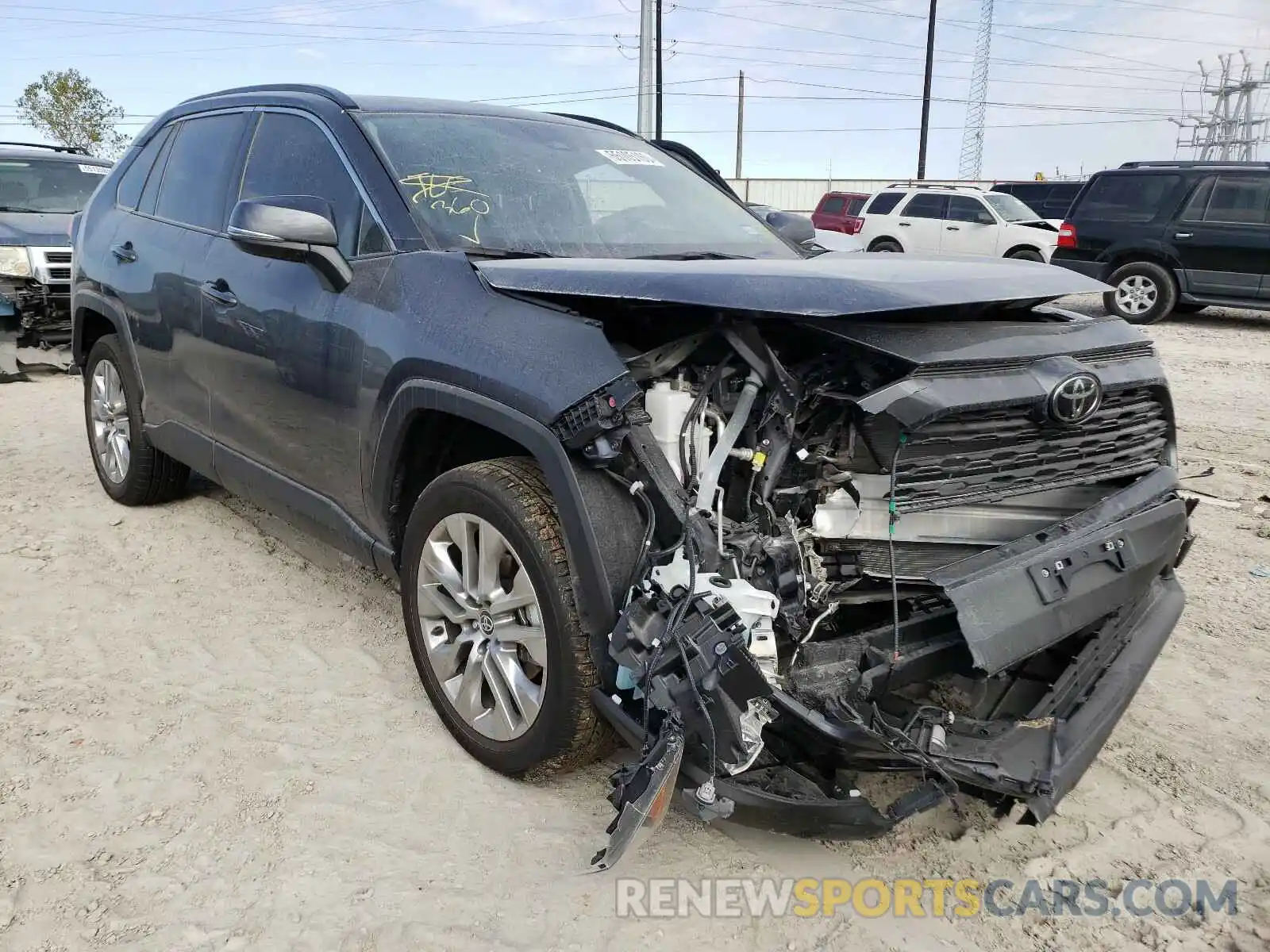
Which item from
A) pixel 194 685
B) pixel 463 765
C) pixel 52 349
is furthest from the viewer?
pixel 52 349

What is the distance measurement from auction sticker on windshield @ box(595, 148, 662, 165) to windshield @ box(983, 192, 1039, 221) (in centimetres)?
1417

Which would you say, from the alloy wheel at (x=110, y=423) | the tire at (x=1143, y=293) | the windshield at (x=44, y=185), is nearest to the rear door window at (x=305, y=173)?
the alloy wheel at (x=110, y=423)

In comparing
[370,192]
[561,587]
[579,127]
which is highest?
[579,127]

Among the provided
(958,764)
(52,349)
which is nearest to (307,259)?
(958,764)

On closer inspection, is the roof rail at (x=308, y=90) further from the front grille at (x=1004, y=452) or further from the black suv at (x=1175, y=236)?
the black suv at (x=1175, y=236)

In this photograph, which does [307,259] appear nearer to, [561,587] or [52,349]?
[561,587]

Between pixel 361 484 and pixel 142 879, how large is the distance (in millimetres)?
1223

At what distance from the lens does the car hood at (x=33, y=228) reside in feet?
27.9

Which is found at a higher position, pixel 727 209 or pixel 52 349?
pixel 727 209

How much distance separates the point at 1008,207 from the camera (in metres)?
16.6

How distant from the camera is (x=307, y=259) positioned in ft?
9.91

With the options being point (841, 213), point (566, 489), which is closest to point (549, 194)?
point (566, 489)

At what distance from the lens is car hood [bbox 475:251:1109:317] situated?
2.17 metres

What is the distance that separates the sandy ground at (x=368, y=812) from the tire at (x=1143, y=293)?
9270mm
